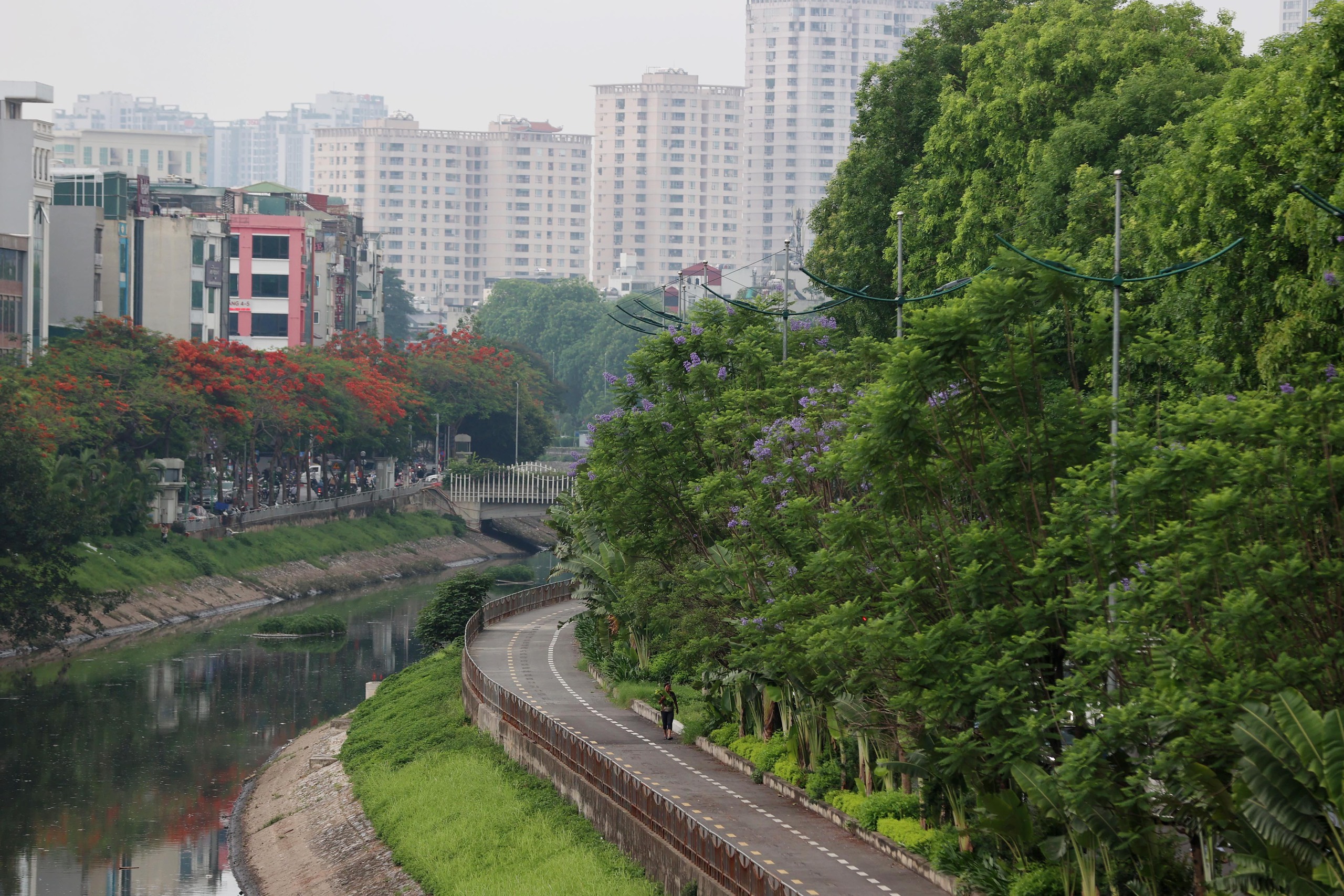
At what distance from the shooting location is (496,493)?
122688mm

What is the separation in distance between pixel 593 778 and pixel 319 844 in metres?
11.4

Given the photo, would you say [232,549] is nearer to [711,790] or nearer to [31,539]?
[31,539]

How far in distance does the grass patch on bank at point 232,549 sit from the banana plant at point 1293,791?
209 ft

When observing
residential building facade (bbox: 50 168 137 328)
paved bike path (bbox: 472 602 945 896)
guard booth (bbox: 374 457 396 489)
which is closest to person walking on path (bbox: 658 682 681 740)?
paved bike path (bbox: 472 602 945 896)

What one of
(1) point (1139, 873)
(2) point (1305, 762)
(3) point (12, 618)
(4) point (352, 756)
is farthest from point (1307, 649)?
(3) point (12, 618)

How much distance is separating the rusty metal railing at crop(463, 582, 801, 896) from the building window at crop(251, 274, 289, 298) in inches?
3004

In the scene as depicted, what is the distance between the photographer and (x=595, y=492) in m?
50.9

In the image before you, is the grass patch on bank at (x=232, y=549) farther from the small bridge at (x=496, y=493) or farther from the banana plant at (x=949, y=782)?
the banana plant at (x=949, y=782)

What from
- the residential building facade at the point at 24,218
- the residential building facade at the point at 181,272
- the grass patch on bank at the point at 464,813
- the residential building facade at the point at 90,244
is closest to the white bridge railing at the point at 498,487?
the residential building facade at the point at 181,272

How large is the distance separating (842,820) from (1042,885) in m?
8.02

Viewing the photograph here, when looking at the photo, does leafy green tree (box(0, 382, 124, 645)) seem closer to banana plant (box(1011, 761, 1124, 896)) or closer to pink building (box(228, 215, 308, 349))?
banana plant (box(1011, 761, 1124, 896))

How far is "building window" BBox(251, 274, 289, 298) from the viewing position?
129875 mm

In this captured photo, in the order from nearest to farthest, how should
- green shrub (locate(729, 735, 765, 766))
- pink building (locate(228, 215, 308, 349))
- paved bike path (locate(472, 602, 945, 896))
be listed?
paved bike path (locate(472, 602, 945, 896))
green shrub (locate(729, 735, 765, 766))
pink building (locate(228, 215, 308, 349))

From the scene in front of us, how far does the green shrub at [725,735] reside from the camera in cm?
4272
